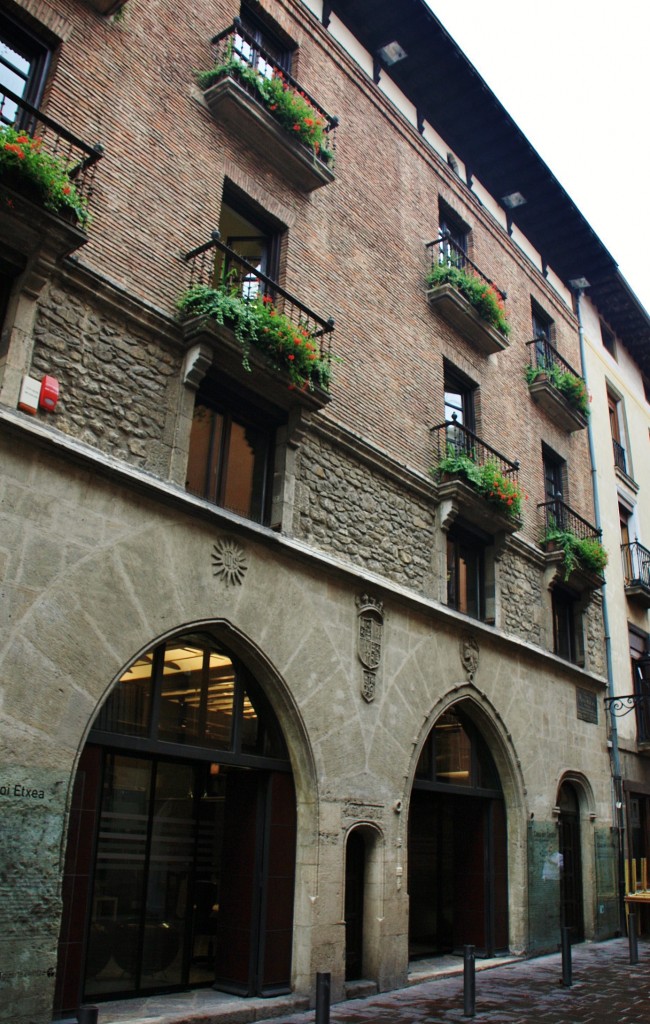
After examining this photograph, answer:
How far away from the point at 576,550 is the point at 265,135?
10.8m

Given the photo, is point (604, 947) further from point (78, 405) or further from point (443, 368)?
point (78, 405)

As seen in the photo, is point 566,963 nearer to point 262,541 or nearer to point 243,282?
point 262,541

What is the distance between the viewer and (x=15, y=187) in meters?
8.52

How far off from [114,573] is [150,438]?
183 centimetres

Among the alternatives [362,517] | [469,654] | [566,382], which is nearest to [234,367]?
[362,517]

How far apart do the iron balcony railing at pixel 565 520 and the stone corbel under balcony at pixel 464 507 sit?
10.3 ft

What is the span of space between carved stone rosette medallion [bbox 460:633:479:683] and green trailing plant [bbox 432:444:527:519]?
257cm

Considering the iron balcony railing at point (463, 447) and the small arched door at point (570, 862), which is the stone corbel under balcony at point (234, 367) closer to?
the iron balcony railing at point (463, 447)

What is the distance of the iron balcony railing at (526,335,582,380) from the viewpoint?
2028cm

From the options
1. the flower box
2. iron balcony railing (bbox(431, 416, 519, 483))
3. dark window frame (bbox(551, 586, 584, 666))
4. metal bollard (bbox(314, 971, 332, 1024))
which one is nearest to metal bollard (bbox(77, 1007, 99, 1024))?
metal bollard (bbox(314, 971, 332, 1024))

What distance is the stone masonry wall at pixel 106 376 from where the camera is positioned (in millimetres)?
9289

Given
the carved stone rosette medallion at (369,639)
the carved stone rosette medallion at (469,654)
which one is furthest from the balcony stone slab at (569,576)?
the carved stone rosette medallion at (369,639)

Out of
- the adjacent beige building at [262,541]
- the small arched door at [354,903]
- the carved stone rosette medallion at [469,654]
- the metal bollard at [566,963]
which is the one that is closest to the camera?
the adjacent beige building at [262,541]

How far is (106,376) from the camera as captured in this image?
9.81 m
